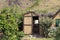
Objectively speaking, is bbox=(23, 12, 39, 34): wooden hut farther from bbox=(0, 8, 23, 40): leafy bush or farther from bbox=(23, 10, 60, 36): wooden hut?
bbox=(0, 8, 23, 40): leafy bush

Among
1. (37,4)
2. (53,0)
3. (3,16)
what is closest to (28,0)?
(37,4)

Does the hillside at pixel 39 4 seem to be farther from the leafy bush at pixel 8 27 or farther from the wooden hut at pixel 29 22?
the leafy bush at pixel 8 27

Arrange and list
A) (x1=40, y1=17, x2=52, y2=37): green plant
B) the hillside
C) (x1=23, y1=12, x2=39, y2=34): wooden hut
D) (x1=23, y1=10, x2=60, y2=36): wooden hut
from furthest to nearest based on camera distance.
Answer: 1. the hillside
2. (x1=23, y1=12, x2=39, y2=34): wooden hut
3. (x1=23, y1=10, x2=60, y2=36): wooden hut
4. (x1=40, y1=17, x2=52, y2=37): green plant

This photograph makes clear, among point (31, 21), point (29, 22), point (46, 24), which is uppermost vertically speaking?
point (31, 21)

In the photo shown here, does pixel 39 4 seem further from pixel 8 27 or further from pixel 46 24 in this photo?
pixel 8 27

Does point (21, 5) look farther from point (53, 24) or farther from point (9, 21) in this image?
point (9, 21)

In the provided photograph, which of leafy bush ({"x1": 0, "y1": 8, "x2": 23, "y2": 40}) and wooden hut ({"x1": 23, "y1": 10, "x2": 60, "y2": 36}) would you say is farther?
wooden hut ({"x1": 23, "y1": 10, "x2": 60, "y2": 36})

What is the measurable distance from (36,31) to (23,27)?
1755 millimetres

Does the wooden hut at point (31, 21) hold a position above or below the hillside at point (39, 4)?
below

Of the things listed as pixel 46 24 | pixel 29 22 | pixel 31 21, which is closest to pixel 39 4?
pixel 31 21

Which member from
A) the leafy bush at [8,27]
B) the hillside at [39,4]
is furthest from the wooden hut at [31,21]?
the hillside at [39,4]

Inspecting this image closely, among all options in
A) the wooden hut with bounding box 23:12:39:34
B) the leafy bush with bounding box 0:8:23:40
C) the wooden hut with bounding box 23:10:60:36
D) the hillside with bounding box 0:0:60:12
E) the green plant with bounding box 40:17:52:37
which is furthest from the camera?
the hillside with bounding box 0:0:60:12

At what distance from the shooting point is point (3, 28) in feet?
66.7

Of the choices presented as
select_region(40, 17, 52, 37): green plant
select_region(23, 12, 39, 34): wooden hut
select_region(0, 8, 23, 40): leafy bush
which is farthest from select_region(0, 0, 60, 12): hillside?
select_region(0, 8, 23, 40): leafy bush
